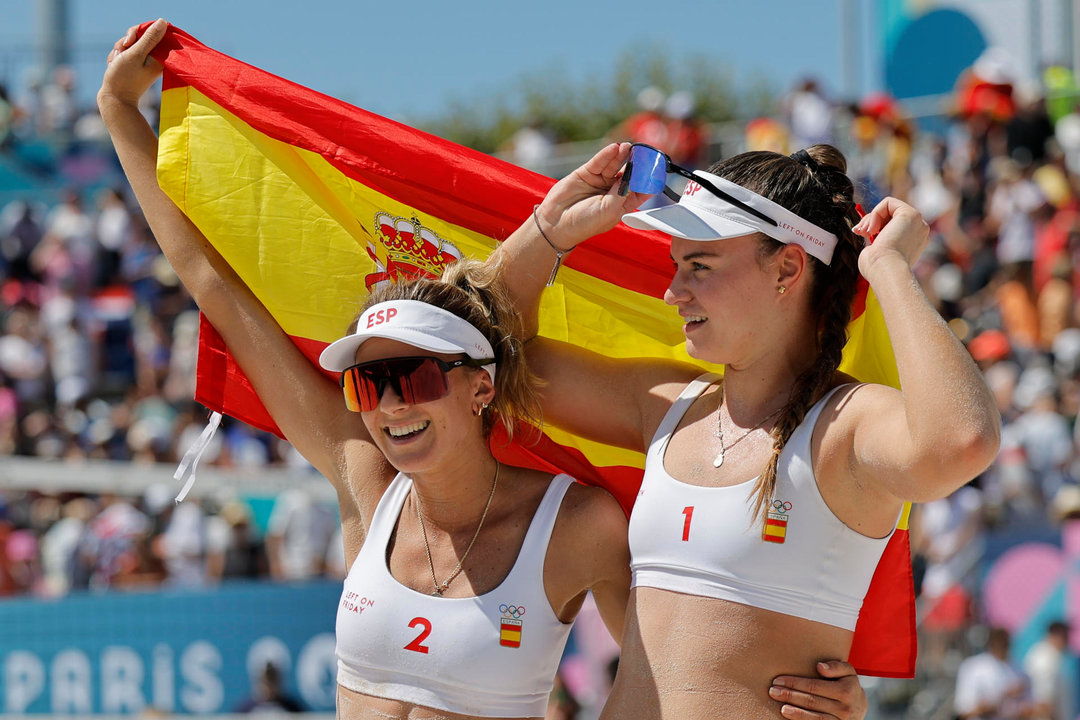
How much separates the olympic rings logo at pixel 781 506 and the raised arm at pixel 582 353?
1.56ft

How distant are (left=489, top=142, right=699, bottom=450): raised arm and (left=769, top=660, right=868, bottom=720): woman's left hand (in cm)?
67

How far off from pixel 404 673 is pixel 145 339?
37.7ft

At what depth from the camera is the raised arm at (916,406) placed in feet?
8.29

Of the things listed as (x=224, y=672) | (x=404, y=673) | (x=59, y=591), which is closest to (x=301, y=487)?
(x=224, y=672)

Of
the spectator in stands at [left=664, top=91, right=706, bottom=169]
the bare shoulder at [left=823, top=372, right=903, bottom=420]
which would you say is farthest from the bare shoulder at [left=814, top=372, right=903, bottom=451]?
the spectator in stands at [left=664, top=91, right=706, bottom=169]

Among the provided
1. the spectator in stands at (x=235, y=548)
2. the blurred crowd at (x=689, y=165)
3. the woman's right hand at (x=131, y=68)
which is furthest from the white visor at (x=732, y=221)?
the spectator in stands at (x=235, y=548)

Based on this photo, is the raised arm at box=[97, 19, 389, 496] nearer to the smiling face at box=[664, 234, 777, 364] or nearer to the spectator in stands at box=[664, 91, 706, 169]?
the smiling face at box=[664, 234, 777, 364]

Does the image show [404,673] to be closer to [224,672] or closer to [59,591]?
[224,672]

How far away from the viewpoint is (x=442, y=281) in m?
3.27

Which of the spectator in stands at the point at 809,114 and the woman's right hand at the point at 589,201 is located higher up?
the spectator in stands at the point at 809,114

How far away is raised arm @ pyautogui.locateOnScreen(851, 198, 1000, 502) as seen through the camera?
8.29ft

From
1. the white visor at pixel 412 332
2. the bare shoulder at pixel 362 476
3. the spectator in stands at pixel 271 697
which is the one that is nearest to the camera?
the white visor at pixel 412 332

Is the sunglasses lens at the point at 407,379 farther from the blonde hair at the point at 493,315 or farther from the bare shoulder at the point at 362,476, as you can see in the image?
the bare shoulder at the point at 362,476

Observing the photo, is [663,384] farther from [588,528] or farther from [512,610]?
[512,610]
